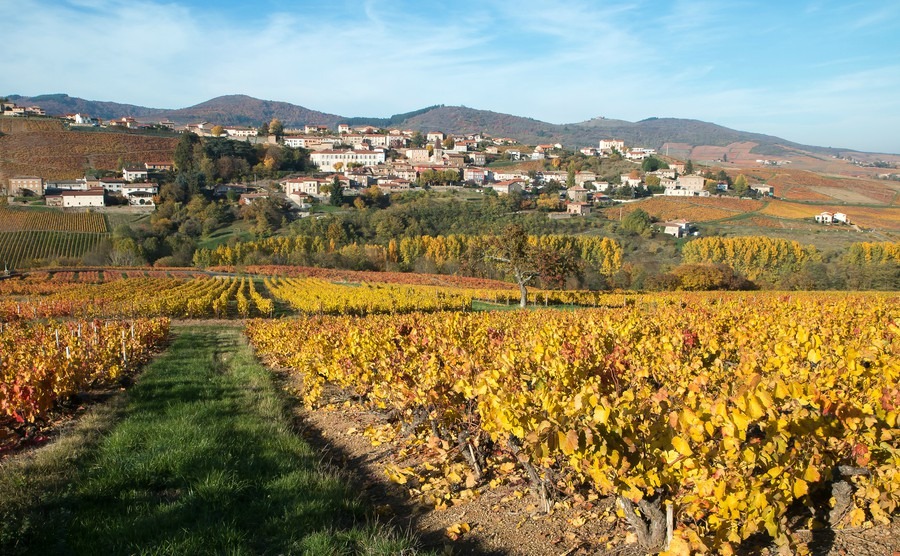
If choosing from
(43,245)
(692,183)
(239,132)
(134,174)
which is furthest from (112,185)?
(692,183)

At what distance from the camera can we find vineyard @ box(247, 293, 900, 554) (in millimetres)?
2775

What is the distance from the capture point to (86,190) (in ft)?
257

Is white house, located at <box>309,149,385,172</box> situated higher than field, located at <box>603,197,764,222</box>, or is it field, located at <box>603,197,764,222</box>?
white house, located at <box>309,149,385,172</box>

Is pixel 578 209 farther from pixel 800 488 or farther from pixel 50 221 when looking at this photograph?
pixel 800 488

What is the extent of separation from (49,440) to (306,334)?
18.1ft

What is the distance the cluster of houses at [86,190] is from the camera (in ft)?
245

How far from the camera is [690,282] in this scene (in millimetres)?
38875

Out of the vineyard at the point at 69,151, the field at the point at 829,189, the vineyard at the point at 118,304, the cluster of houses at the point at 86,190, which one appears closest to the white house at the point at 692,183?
the field at the point at 829,189

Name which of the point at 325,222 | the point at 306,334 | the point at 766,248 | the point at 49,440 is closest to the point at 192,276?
the point at 325,222

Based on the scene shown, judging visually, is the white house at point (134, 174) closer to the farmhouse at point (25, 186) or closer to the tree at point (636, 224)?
the farmhouse at point (25, 186)

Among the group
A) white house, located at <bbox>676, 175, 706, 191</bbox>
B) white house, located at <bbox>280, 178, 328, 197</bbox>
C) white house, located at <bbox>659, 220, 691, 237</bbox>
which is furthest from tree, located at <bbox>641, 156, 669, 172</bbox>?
white house, located at <bbox>280, 178, 328, 197</bbox>

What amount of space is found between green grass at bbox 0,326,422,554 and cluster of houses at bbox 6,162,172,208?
82.8m

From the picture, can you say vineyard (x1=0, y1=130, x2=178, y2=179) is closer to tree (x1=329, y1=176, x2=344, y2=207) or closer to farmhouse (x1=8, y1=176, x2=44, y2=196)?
farmhouse (x1=8, y1=176, x2=44, y2=196)

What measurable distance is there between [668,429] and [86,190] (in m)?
93.7
